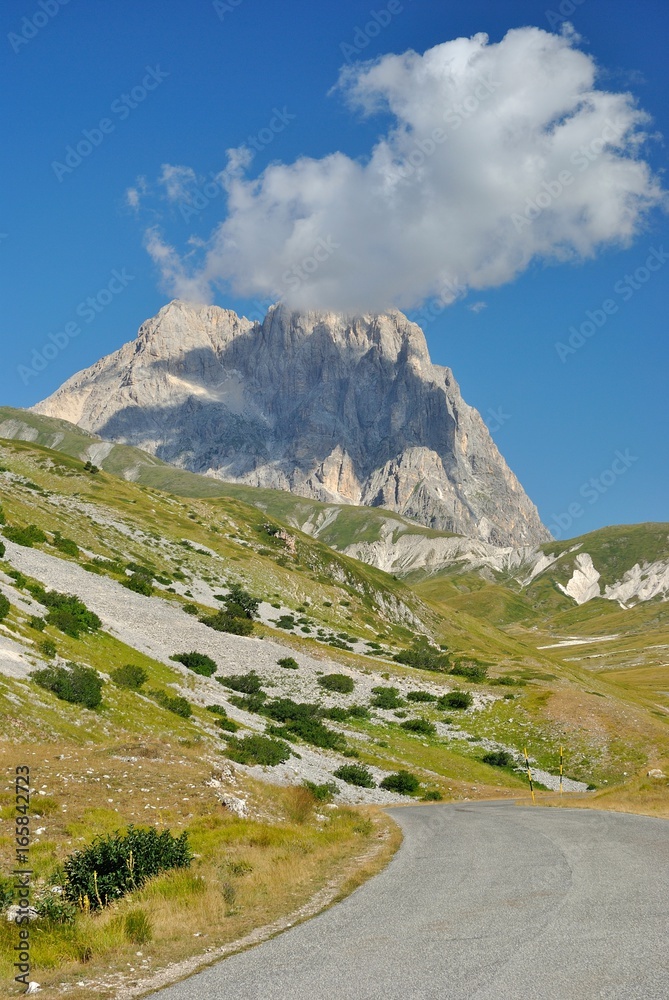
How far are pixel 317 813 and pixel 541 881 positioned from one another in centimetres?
1458

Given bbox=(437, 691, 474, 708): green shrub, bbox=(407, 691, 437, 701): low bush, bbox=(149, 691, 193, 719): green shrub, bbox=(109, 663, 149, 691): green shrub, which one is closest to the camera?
bbox=(149, 691, 193, 719): green shrub

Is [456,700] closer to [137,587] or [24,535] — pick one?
[137,587]

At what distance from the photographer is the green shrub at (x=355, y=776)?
122 ft

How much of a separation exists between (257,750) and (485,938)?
25855 mm

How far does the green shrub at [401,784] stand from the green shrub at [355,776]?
85cm

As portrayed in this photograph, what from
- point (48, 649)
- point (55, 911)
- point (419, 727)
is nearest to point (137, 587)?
point (419, 727)

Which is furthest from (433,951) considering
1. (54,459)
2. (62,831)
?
(54,459)

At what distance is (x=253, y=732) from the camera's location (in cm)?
4041

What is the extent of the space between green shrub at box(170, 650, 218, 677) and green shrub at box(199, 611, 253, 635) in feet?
36.2

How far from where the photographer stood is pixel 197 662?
5156 cm

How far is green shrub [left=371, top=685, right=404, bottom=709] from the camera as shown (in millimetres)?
55781

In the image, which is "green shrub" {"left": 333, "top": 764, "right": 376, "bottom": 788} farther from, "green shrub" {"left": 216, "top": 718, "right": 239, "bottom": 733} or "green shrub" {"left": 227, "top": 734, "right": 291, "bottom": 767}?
"green shrub" {"left": 216, "top": 718, "right": 239, "bottom": 733}

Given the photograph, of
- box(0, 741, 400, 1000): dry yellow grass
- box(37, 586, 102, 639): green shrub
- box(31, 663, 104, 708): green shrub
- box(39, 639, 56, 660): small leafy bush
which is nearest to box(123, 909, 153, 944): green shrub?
box(0, 741, 400, 1000): dry yellow grass

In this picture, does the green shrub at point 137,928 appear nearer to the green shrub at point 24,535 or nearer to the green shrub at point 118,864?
the green shrub at point 118,864
